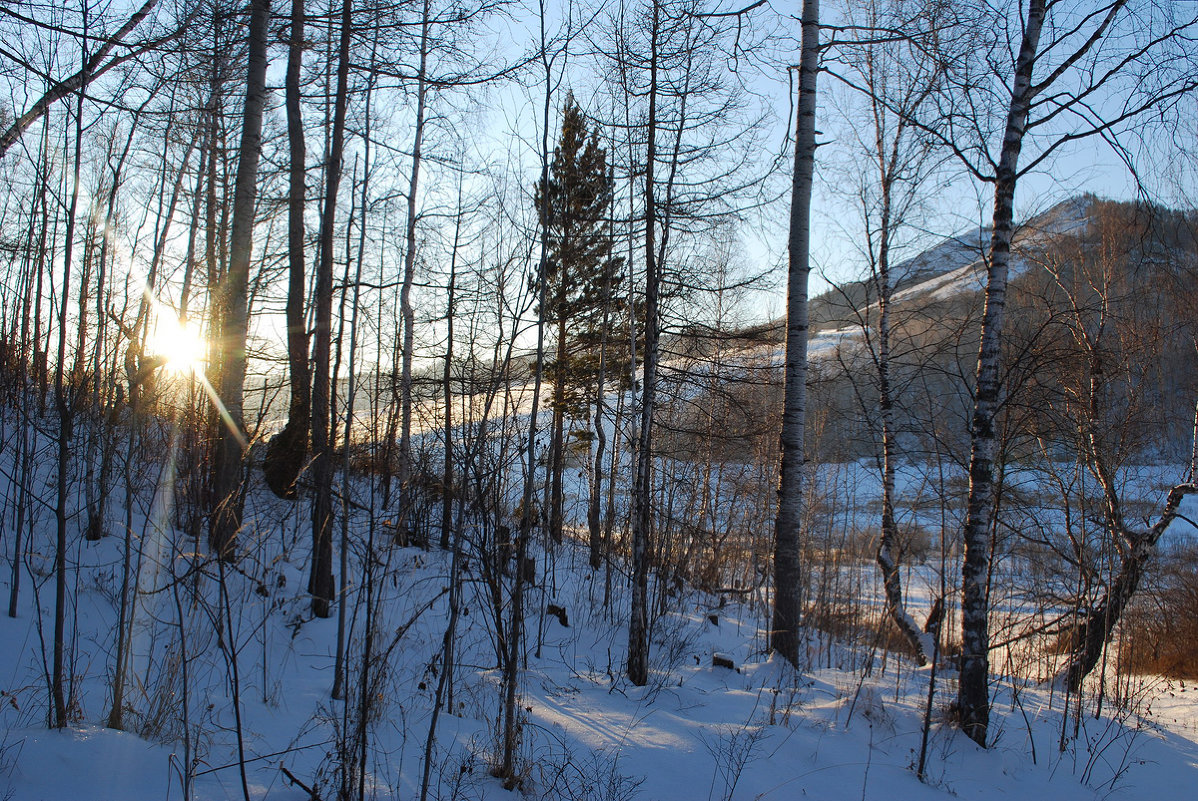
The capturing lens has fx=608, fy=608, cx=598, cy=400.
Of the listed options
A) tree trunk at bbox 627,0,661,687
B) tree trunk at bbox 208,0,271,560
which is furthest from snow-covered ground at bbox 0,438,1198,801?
tree trunk at bbox 208,0,271,560

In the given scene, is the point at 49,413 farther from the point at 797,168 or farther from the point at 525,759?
the point at 797,168

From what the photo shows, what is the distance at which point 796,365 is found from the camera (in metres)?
5.85

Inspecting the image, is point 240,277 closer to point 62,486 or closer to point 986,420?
point 62,486

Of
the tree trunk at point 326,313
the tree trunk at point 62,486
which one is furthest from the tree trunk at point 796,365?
the tree trunk at point 62,486

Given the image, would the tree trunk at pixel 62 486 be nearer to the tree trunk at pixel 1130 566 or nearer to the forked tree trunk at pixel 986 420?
the forked tree trunk at pixel 986 420

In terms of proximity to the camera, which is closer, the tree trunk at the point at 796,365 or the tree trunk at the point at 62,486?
the tree trunk at the point at 62,486

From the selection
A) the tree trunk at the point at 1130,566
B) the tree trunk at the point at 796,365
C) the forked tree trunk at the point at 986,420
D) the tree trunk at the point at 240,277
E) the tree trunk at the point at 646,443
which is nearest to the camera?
the forked tree trunk at the point at 986,420

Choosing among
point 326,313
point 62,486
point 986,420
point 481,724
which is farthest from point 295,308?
point 986,420

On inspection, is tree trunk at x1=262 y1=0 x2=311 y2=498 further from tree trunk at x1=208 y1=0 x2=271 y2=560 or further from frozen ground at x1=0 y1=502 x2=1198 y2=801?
frozen ground at x1=0 y1=502 x2=1198 y2=801

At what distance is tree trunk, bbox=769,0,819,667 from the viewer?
5805 mm

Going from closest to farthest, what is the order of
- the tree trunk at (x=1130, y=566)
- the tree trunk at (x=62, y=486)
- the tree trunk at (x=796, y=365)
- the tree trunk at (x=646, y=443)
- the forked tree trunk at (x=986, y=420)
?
the tree trunk at (x=62, y=486), the forked tree trunk at (x=986, y=420), the tree trunk at (x=646, y=443), the tree trunk at (x=796, y=365), the tree trunk at (x=1130, y=566)

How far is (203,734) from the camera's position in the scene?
3.42 m

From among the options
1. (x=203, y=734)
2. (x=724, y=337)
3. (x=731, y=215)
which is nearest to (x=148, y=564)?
(x=203, y=734)

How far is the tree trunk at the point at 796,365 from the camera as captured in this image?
5805 millimetres
